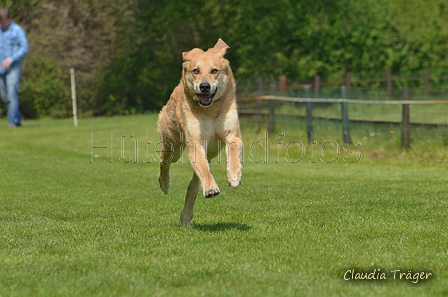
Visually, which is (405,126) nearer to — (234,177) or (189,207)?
(189,207)

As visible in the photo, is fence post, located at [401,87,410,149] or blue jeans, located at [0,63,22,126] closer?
fence post, located at [401,87,410,149]

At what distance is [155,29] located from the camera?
89.8ft

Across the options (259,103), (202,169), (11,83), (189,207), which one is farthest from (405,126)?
(11,83)

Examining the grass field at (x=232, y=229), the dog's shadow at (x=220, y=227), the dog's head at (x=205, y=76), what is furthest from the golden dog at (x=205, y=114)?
the grass field at (x=232, y=229)

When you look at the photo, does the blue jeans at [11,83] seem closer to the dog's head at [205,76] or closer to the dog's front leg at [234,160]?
the dog's head at [205,76]

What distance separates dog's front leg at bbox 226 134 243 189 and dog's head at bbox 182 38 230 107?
393mm

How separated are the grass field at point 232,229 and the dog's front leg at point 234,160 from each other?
48 centimetres

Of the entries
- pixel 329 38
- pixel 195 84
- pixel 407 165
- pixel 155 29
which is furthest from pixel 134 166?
pixel 329 38

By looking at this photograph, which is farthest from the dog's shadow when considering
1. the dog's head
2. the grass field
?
the dog's head

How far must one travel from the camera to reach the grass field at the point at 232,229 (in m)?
4.54

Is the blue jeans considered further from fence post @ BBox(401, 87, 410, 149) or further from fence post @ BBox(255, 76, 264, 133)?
fence post @ BBox(401, 87, 410, 149)

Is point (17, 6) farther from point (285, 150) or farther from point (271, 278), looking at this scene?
point (271, 278)

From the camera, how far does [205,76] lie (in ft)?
21.9

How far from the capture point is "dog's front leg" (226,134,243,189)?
616cm
